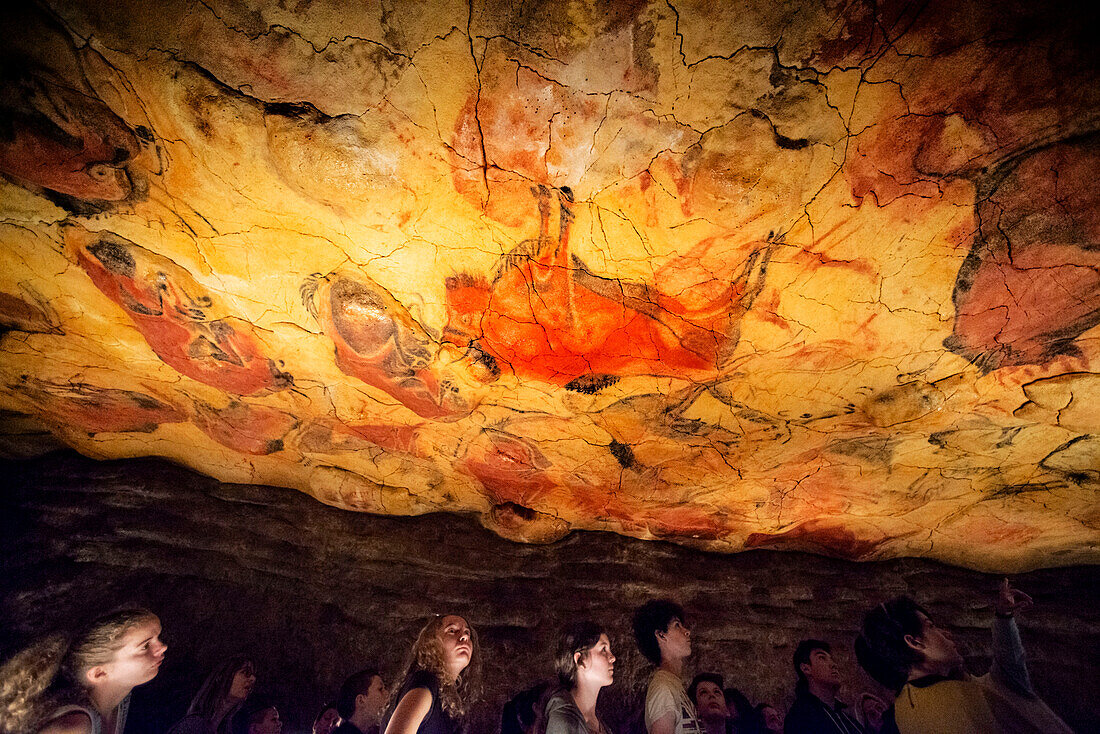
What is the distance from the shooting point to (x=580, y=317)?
1.95 m

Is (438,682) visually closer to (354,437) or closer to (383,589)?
(383,589)

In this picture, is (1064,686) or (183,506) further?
(183,506)

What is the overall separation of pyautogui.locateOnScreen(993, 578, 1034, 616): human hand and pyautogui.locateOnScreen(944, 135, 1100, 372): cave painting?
1939 mm

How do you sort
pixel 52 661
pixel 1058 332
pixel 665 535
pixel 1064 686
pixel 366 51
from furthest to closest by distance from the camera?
pixel 665 535 < pixel 1064 686 < pixel 52 661 < pixel 1058 332 < pixel 366 51

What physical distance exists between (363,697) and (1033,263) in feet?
12.6

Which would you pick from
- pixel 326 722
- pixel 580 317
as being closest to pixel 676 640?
pixel 326 722

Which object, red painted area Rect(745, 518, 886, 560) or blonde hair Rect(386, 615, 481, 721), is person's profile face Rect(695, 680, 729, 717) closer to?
red painted area Rect(745, 518, 886, 560)

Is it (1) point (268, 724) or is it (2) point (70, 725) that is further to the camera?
(1) point (268, 724)

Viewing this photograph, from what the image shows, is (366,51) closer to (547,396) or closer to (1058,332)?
(547,396)

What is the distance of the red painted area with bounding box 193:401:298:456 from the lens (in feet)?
8.52

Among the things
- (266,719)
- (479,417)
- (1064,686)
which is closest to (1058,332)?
(1064,686)

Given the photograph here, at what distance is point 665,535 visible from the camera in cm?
321

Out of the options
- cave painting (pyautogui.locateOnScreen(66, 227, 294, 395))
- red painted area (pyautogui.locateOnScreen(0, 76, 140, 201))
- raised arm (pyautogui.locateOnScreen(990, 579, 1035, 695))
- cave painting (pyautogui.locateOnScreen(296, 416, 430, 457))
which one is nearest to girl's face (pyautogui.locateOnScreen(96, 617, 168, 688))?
cave painting (pyautogui.locateOnScreen(296, 416, 430, 457))

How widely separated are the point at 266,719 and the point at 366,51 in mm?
3378
